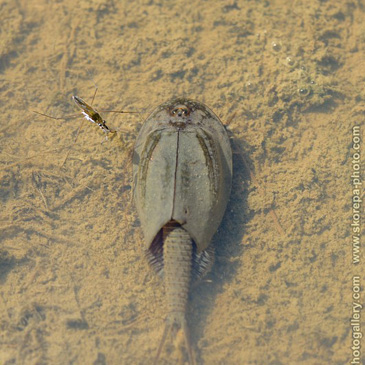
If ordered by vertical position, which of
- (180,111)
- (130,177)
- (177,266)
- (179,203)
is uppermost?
(180,111)

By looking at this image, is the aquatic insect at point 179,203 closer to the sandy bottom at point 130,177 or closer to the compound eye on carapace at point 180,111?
the compound eye on carapace at point 180,111

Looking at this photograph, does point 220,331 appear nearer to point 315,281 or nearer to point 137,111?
point 315,281

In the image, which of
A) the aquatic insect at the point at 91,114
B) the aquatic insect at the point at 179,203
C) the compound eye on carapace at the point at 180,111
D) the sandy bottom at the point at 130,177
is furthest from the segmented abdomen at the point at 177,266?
the aquatic insect at the point at 91,114

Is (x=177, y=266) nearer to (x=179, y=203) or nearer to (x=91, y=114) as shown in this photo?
(x=179, y=203)

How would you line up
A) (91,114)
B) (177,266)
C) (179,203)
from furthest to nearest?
(91,114)
(177,266)
(179,203)

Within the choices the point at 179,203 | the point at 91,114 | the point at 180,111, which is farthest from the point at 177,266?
the point at 91,114

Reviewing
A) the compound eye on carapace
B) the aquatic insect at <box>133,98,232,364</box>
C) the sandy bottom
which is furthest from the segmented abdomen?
the compound eye on carapace
